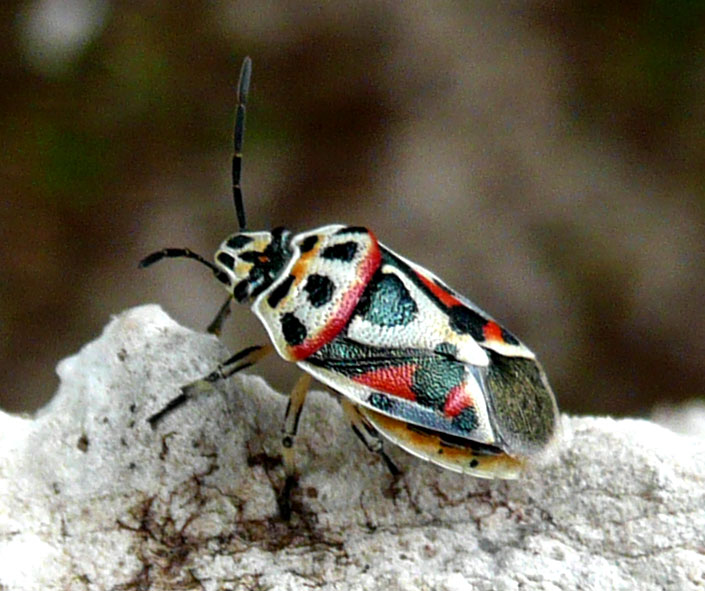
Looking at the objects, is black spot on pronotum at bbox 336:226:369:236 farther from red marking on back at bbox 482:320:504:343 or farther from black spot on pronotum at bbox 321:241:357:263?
red marking on back at bbox 482:320:504:343

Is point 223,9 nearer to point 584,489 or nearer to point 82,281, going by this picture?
point 82,281

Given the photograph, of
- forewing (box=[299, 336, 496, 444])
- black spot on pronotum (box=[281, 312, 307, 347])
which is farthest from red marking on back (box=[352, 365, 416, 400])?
black spot on pronotum (box=[281, 312, 307, 347])

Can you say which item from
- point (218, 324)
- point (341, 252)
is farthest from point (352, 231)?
point (218, 324)

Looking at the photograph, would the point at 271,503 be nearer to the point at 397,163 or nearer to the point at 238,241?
the point at 238,241

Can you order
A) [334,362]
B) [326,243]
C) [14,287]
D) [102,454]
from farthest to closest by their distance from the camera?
1. [14,287]
2. [326,243]
3. [334,362]
4. [102,454]

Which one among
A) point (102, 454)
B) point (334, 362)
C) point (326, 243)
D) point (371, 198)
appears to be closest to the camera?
point (102, 454)

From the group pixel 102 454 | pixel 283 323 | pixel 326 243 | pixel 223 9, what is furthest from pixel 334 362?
pixel 223 9
